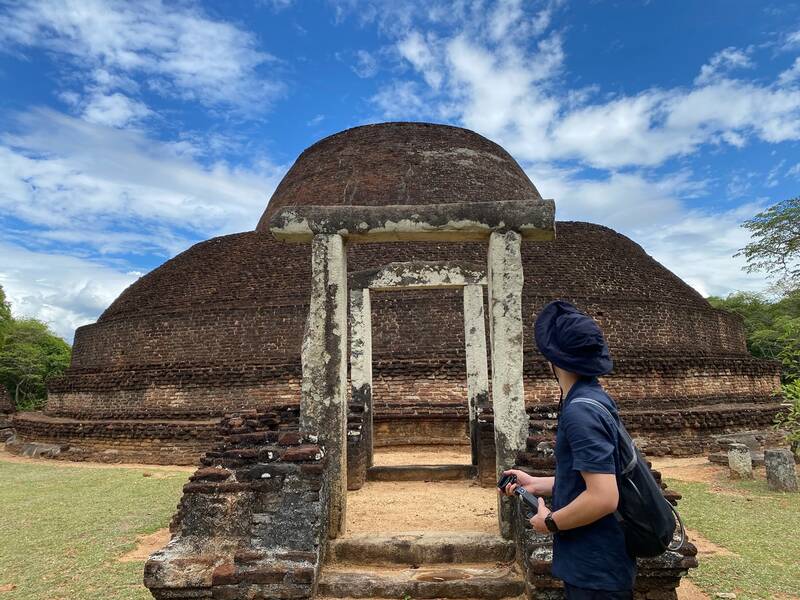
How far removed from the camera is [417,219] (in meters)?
4.15

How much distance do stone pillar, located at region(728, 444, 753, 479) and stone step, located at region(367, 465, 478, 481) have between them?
4201 millimetres

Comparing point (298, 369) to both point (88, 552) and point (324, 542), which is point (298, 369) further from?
point (324, 542)

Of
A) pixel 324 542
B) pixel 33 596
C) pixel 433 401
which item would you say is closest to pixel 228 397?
pixel 433 401

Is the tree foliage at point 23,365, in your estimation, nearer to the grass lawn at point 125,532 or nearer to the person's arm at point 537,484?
the grass lawn at point 125,532

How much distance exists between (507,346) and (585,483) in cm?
225

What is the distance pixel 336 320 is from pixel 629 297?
36.5ft

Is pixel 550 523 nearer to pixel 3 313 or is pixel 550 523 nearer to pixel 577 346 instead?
pixel 577 346

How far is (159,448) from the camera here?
11297mm

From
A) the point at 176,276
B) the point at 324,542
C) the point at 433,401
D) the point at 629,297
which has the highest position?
the point at 176,276

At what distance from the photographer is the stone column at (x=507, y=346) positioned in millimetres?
4043

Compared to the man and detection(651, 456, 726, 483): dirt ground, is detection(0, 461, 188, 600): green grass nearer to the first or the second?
the man

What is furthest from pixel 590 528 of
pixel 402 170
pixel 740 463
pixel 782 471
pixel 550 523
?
pixel 402 170

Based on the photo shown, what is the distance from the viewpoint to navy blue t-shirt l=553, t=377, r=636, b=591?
1765 millimetres

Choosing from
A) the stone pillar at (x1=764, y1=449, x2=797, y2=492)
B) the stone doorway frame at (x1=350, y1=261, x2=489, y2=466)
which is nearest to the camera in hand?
the stone doorway frame at (x1=350, y1=261, x2=489, y2=466)
